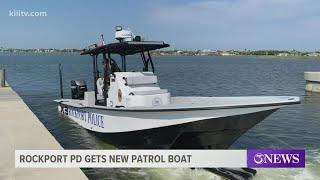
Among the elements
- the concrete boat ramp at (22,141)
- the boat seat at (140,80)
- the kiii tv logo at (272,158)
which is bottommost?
the kiii tv logo at (272,158)

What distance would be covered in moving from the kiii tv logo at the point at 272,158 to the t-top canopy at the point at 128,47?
4669 millimetres

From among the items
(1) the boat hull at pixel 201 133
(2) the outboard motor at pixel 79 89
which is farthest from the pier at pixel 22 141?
(1) the boat hull at pixel 201 133

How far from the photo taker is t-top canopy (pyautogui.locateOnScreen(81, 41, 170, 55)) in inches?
519

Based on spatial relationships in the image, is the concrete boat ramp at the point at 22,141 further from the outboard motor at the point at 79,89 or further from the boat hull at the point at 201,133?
the boat hull at the point at 201,133

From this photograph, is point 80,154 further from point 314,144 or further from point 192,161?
point 314,144

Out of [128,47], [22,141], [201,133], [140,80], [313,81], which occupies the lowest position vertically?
[313,81]

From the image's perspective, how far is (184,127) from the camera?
10773 millimetres

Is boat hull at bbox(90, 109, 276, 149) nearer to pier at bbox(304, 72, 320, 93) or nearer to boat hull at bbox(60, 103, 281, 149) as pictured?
boat hull at bbox(60, 103, 281, 149)

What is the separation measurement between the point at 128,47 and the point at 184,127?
3.86 m

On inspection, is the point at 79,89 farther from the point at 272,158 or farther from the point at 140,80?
the point at 272,158

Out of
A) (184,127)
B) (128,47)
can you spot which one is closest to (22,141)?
(184,127)

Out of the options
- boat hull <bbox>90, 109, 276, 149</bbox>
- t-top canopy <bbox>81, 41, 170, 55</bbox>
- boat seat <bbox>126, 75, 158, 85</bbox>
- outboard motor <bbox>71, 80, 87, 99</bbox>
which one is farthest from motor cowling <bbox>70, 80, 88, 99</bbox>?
boat hull <bbox>90, 109, 276, 149</bbox>

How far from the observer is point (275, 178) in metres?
11.4

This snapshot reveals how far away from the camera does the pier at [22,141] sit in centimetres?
816
